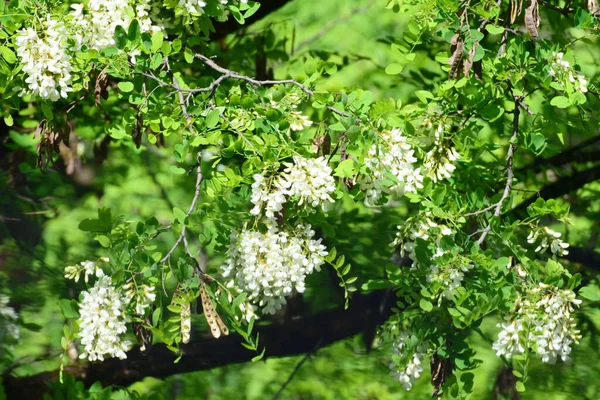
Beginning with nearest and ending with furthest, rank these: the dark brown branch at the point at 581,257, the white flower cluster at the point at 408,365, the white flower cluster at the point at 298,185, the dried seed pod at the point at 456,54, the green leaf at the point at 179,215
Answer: the white flower cluster at the point at 298,185 → the green leaf at the point at 179,215 → the dried seed pod at the point at 456,54 → the white flower cluster at the point at 408,365 → the dark brown branch at the point at 581,257

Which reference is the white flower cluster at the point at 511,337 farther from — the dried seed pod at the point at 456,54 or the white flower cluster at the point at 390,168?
the dried seed pod at the point at 456,54

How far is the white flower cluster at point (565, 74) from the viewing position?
2.09m

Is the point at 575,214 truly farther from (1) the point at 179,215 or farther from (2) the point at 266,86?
(1) the point at 179,215

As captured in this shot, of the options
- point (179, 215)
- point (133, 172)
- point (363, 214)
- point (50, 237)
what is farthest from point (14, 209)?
point (363, 214)

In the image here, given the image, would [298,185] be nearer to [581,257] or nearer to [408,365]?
[408,365]

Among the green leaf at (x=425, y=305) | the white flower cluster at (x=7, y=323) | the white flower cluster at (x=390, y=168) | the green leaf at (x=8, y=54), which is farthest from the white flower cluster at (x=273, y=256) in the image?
the white flower cluster at (x=7, y=323)

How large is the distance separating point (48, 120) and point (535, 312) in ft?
4.83

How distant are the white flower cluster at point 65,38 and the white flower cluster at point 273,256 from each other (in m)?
0.62

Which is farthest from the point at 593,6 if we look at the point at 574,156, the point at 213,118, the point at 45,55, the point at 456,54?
the point at 45,55

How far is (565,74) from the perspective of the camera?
210 centimetres

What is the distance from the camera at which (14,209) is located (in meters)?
2.63

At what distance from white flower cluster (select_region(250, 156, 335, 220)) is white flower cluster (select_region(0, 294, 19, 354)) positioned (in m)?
1.16

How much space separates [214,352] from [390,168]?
3.39 ft

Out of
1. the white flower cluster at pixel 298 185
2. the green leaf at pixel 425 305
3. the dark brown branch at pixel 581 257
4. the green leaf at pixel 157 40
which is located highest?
the green leaf at pixel 157 40
